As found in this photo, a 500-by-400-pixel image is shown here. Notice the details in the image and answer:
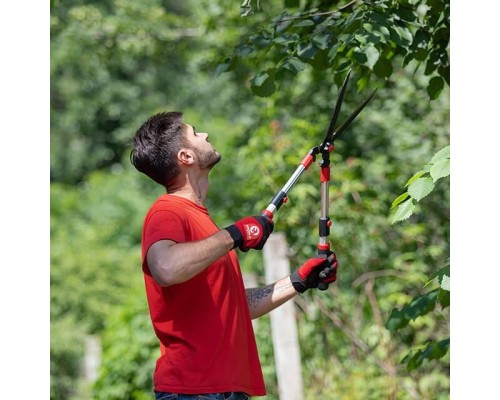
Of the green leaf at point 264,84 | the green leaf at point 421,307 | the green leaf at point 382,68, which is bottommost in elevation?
the green leaf at point 421,307

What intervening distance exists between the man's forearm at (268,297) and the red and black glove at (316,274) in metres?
0.04

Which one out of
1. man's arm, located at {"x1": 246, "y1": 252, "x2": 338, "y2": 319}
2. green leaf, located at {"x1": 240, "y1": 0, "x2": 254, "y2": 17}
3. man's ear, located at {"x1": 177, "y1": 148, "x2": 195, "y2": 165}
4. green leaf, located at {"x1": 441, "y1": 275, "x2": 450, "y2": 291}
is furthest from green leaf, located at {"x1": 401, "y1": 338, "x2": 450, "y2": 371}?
green leaf, located at {"x1": 240, "y1": 0, "x2": 254, "y2": 17}

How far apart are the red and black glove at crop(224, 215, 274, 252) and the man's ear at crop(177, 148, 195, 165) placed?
36 centimetres

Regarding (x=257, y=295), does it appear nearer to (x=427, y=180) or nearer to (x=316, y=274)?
(x=316, y=274)

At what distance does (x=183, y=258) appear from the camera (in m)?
2.58

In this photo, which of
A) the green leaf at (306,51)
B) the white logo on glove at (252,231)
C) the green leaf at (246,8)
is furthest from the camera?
the green leaf at (306,51)

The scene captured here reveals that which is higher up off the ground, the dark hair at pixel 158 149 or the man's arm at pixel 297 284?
the dark hair at pixel 158 149

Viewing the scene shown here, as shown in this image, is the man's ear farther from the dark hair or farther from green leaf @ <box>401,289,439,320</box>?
green leaf @ <box>401,289,439,320</box>

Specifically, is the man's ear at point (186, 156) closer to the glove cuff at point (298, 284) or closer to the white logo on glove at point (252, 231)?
the white logo on glove at point (252, 231)

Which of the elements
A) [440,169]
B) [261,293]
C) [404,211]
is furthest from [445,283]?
[261,293]

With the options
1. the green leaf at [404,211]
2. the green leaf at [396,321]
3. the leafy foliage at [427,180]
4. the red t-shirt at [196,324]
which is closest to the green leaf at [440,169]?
the leafy foliage at [427,180]

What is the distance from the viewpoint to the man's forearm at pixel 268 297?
3.24 meters

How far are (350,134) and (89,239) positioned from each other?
6161 millimetres

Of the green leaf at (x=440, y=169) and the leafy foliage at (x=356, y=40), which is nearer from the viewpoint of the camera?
the green leaf at (x=440, y=169)
